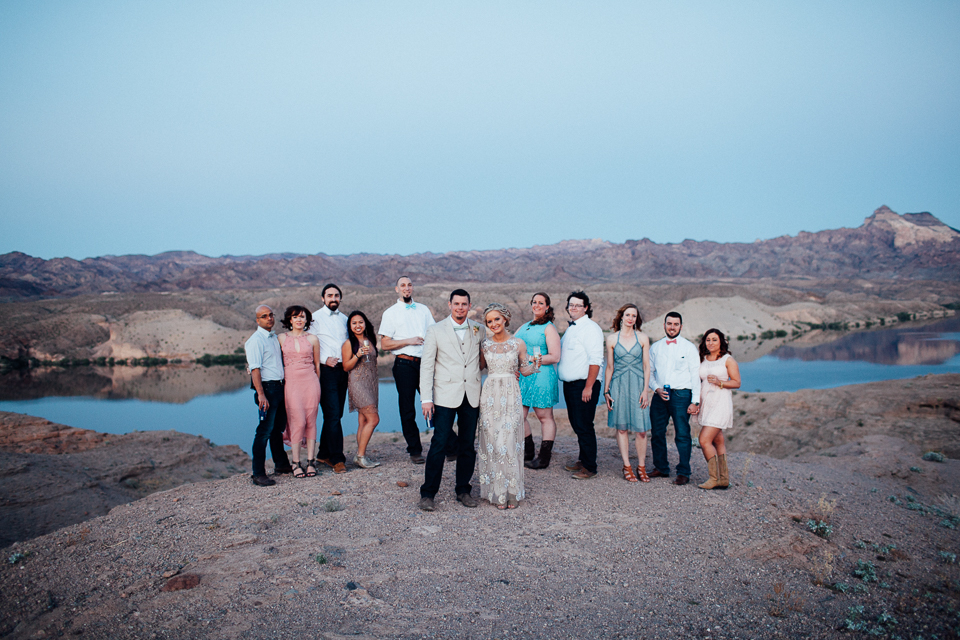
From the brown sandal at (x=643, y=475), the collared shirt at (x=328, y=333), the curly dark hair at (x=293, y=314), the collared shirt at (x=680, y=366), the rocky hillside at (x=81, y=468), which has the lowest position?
the rocky hillside at (x=81, y=468)

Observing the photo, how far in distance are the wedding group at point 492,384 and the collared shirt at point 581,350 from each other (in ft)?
0.04

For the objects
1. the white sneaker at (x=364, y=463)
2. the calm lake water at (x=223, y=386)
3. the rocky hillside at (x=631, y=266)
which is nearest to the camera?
the white sneaker at (x=364, y=463)

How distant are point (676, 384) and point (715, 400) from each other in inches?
17.6

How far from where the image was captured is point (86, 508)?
8.92 metres

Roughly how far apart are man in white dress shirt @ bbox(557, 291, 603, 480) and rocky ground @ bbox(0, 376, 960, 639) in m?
0.78

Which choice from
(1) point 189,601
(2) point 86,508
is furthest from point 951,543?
(2) point 86,508

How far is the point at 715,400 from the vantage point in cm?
582

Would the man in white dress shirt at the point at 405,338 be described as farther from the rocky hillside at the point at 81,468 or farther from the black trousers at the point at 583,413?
the rocky hillside at the point at 81,468

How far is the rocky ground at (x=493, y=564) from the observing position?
3.36 meters

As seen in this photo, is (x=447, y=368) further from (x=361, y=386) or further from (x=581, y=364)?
(x=361, y=386)

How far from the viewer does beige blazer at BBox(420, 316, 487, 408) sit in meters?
4.86

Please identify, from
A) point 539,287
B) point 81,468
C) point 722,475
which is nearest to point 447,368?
point 722,475

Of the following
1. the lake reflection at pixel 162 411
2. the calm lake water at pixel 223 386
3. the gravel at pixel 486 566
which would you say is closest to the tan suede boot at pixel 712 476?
the gravel at pixel 486 566

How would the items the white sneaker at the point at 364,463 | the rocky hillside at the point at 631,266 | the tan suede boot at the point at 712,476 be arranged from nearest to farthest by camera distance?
the tan suede boot at the point at 712,476 → the white sneaker at the point at 364,463 → the rocky hillside at the point at 631,266
